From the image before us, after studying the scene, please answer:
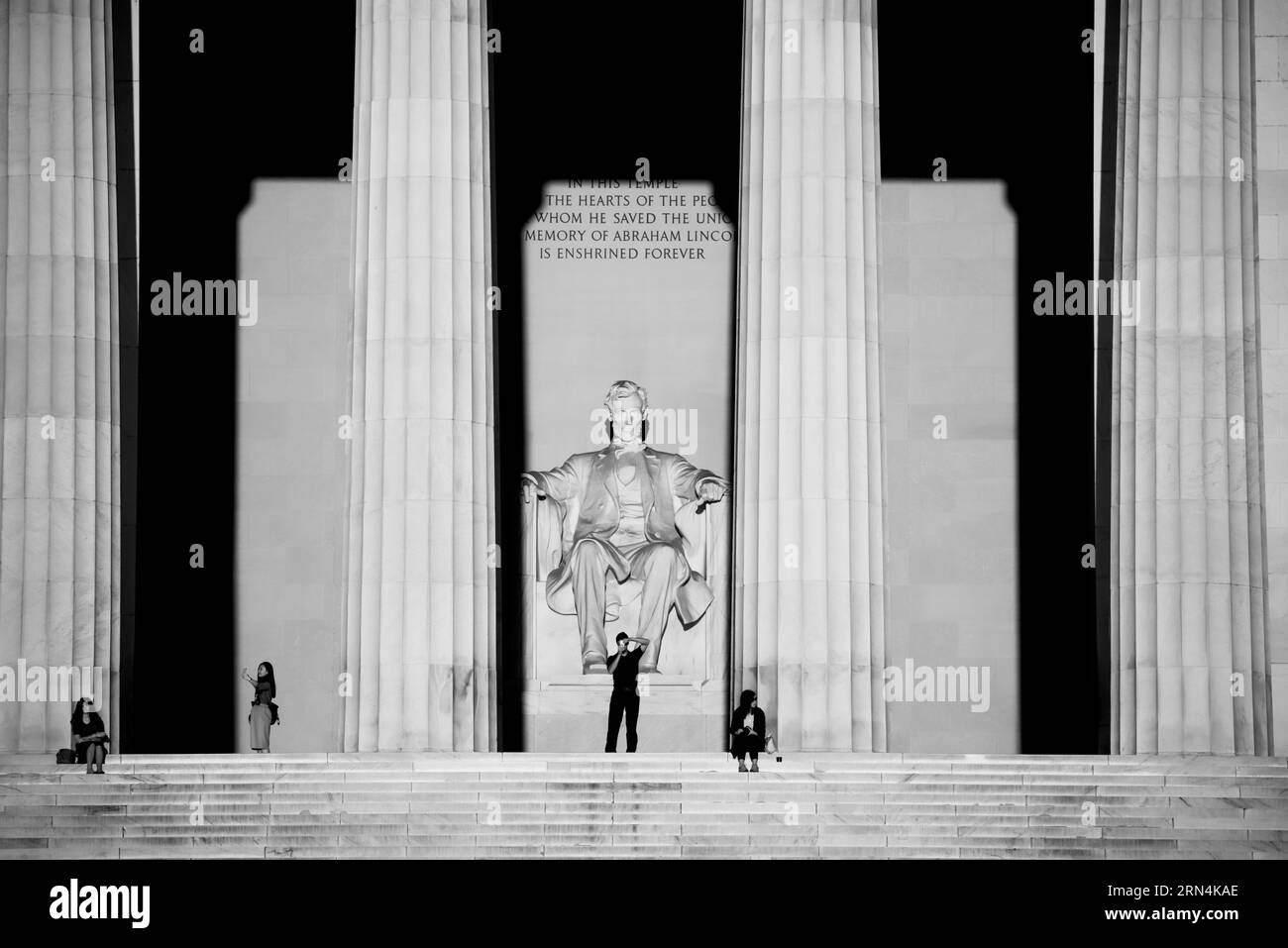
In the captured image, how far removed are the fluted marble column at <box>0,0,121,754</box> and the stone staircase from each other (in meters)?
6.70

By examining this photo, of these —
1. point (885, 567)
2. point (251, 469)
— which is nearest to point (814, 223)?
point (885, 567)

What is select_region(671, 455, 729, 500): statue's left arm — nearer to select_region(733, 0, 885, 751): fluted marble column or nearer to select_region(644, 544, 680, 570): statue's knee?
select_region(644, 544, 680, 570): statue's knee

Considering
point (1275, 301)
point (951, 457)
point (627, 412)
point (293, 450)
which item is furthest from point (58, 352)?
point (1275, 301)

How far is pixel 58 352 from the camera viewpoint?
47.6m

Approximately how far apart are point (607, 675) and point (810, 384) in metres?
10.8

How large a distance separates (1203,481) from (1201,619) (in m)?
2.66

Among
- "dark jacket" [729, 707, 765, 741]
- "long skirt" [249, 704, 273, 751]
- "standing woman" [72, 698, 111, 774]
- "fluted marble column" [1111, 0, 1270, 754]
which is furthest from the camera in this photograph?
"long skirt" [249, 704, 273, 751]

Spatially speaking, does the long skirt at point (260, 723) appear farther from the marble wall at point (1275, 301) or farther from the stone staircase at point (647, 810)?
the marble wall at point (1275, 301)

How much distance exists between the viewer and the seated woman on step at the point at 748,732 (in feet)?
130

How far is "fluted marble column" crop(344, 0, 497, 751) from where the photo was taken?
4578cm

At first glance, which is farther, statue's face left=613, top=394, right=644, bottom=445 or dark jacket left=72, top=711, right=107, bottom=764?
statue's face left=613, top=394, right=644, bottom=445

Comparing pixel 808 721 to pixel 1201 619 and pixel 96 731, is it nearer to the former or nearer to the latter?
pixel 1201 619

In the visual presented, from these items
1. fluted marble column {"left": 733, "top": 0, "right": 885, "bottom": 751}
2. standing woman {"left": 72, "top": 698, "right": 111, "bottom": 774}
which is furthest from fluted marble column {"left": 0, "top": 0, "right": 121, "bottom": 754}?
fluted marble column {"left": 733, "top": 0, "right": 885, "bottom": 751}
